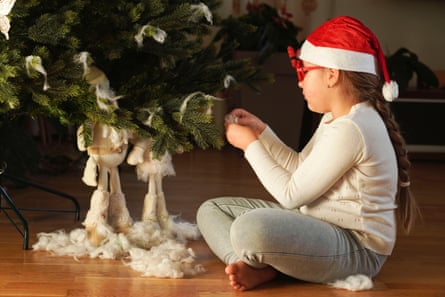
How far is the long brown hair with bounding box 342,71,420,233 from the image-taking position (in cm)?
167

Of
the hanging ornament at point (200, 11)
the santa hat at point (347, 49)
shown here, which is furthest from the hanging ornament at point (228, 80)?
the santa hat at point (347, 49)

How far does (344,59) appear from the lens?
1.62m

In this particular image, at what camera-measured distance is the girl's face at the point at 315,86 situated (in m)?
1.67

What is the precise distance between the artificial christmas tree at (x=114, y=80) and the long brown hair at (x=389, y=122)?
33 centimetres

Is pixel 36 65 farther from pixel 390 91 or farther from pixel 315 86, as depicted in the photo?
pixel 390 91

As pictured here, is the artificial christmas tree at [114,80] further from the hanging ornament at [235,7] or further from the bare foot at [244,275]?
the hanging ornament at [235,7]

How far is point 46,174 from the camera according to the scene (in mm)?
2949

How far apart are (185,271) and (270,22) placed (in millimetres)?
2070

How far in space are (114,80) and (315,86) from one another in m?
0.55

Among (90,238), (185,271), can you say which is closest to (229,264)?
(185,271)

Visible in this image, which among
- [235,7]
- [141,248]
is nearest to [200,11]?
[141,248]

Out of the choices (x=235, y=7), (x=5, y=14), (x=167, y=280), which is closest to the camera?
(x=5, y=14)

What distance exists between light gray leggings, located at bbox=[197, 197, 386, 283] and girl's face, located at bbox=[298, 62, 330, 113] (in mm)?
257

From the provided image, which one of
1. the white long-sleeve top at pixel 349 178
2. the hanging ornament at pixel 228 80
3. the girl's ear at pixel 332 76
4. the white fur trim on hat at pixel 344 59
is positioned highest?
the white fur trim on hat at pixel 344 59
